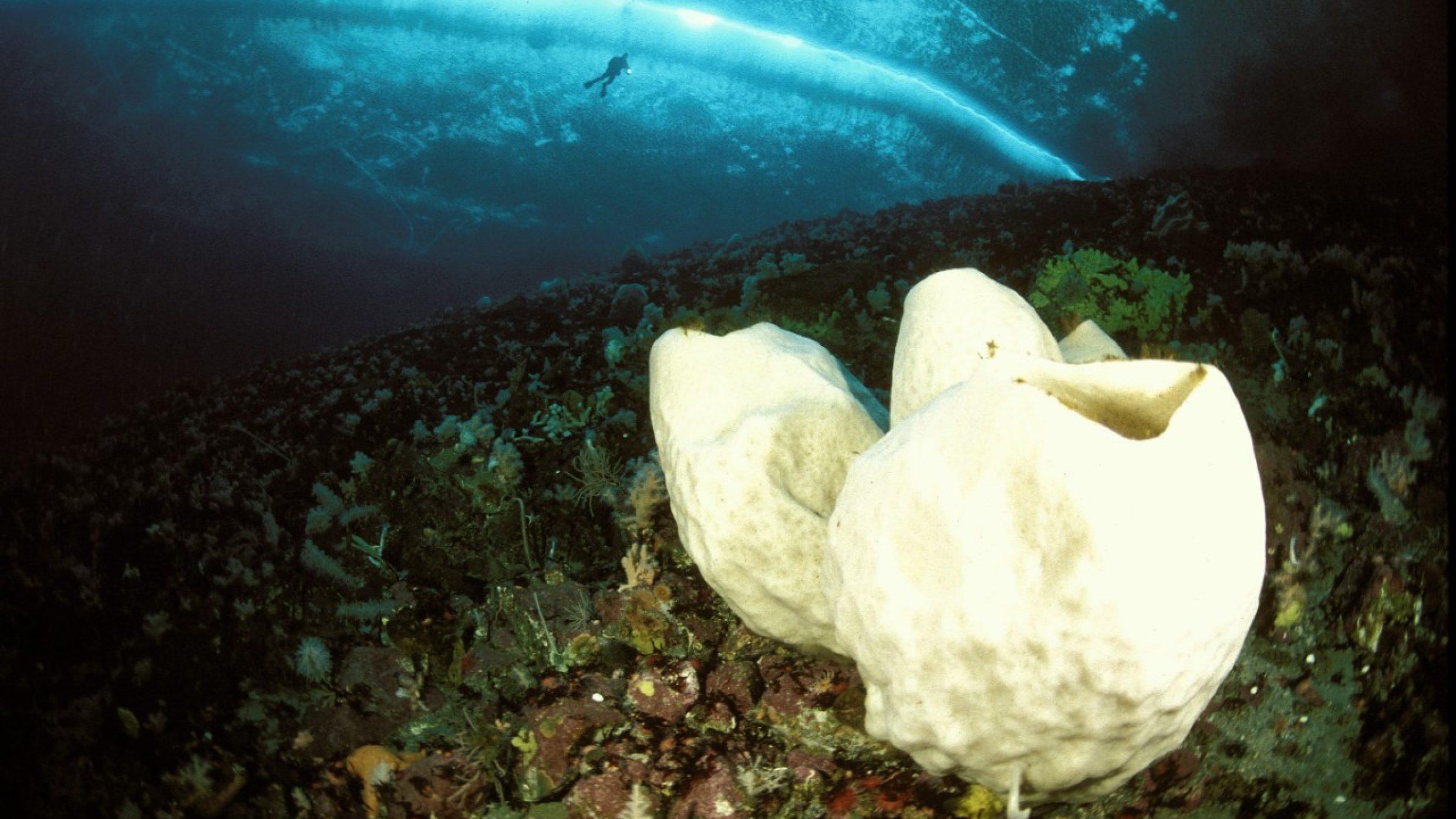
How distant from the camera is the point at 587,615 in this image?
9.57 feet

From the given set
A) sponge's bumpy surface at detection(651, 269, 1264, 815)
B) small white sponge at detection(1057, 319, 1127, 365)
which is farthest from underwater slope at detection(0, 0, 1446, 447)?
sponge's bumpy surface at detection(651, 269, 1264, 815)

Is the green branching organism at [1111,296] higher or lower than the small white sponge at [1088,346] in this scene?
higher

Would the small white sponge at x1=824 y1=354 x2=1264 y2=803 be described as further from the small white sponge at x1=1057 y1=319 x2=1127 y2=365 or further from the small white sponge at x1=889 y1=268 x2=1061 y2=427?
the small white sponge at x1=1057 y1=319 x2=1127 y2=365

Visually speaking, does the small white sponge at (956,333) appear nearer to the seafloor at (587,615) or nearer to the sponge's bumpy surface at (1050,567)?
the sponge's bumpy surface at (1050,567)

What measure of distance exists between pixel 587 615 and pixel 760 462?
1.43m

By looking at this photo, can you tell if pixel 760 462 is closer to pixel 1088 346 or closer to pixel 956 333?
pixel 956 333

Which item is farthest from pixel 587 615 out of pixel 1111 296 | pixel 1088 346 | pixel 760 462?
pixel 1111 296

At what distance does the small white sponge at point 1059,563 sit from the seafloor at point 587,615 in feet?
2.13

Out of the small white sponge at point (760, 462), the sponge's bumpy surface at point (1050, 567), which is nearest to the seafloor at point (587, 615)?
the small white sponge at point (760, 462)

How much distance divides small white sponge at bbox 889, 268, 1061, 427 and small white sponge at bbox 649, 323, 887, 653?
0.94ft

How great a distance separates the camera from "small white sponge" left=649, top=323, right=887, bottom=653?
207 cm

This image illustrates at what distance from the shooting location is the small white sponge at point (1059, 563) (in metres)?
1.26

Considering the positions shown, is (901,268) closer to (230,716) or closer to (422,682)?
(422,682)

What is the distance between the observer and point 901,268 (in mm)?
7684
